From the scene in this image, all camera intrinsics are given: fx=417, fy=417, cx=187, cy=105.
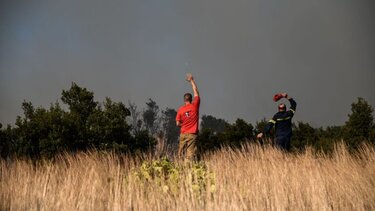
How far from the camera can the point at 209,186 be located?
567cm

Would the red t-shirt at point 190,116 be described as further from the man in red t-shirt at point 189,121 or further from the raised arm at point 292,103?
the raised arm at point 292,103

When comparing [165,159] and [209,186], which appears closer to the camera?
[209,186]

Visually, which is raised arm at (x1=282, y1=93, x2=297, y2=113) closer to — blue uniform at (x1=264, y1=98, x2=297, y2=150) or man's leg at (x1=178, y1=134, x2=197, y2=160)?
blue uniform at (x1=264, y1=98, x2=297, y2=150)

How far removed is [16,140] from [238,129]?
11543mm

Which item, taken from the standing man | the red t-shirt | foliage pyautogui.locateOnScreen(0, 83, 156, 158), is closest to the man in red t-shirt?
the red t-shirt

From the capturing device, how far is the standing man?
10.6 metres

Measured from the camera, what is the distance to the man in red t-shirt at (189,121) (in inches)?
355

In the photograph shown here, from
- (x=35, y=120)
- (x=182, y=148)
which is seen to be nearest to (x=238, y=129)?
(x=35, y=120)

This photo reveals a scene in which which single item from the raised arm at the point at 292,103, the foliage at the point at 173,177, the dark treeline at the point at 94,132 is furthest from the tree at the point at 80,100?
the foliage at the point at 173,177

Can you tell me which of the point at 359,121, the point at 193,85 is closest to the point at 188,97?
the point at 193,85

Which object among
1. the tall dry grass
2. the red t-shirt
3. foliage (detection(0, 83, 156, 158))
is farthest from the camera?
foliage (detection(0, 83, 156, 158))

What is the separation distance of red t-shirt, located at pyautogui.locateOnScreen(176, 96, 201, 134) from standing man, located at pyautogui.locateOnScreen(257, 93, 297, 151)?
2.32 m

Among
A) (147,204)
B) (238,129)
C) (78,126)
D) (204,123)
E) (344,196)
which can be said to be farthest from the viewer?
(204,123)

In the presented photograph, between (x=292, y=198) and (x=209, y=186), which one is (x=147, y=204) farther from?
(x=292, y=198)
